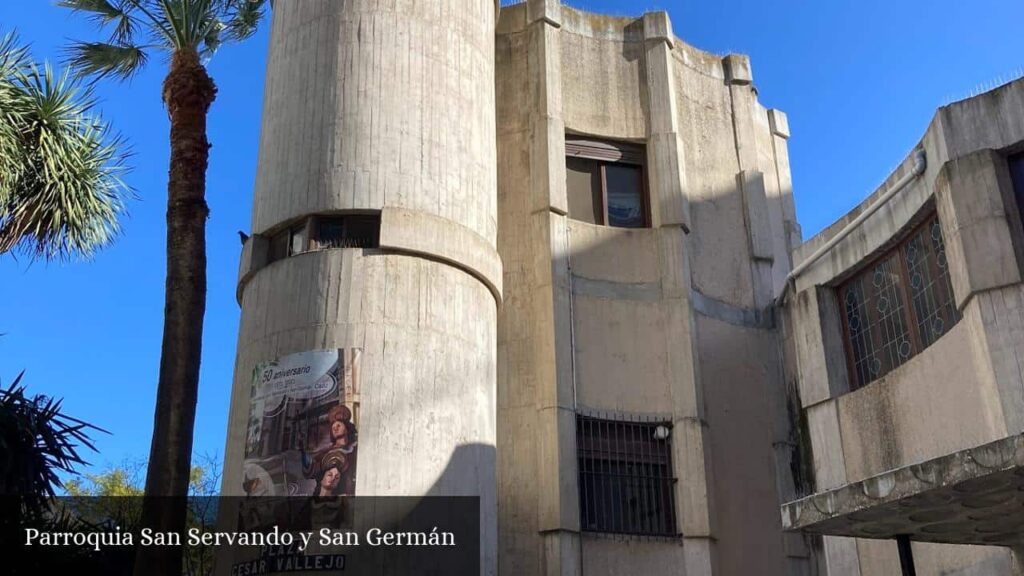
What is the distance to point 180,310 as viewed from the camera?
1563 cm

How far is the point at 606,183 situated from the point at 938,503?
12.4 meters

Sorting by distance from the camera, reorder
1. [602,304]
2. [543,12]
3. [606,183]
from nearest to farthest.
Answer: [602,304]
[606,183]
[543,12]

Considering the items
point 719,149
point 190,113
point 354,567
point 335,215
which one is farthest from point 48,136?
point 719,149

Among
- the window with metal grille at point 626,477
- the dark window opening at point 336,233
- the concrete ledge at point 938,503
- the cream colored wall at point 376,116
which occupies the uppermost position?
the cream colored wall at point 376,116

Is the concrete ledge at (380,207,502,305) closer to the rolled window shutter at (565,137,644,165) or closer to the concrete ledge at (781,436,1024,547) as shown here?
the rolled window shutter at (565,137,644,165)

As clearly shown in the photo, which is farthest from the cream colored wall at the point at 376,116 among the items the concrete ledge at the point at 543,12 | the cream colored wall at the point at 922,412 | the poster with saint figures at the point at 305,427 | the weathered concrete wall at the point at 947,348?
the cream colored wall at the point at 922,412

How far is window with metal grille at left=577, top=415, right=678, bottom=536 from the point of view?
57.2 feet

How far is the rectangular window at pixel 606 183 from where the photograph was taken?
793 inches

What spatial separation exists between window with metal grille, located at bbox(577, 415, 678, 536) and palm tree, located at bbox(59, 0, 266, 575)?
654 cm

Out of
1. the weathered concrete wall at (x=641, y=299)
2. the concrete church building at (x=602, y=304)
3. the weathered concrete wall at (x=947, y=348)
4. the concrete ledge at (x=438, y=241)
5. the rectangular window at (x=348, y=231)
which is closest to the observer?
the weathered concrete wall at (x=947, y=348)

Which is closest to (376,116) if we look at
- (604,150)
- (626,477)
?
(604,150)

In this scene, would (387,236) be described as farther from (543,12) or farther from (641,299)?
(543,12)

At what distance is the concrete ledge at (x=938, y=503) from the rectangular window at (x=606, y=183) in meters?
10.9

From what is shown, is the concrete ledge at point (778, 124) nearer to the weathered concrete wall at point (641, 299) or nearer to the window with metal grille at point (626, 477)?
the weathered concrete wall at point (641, 299)
